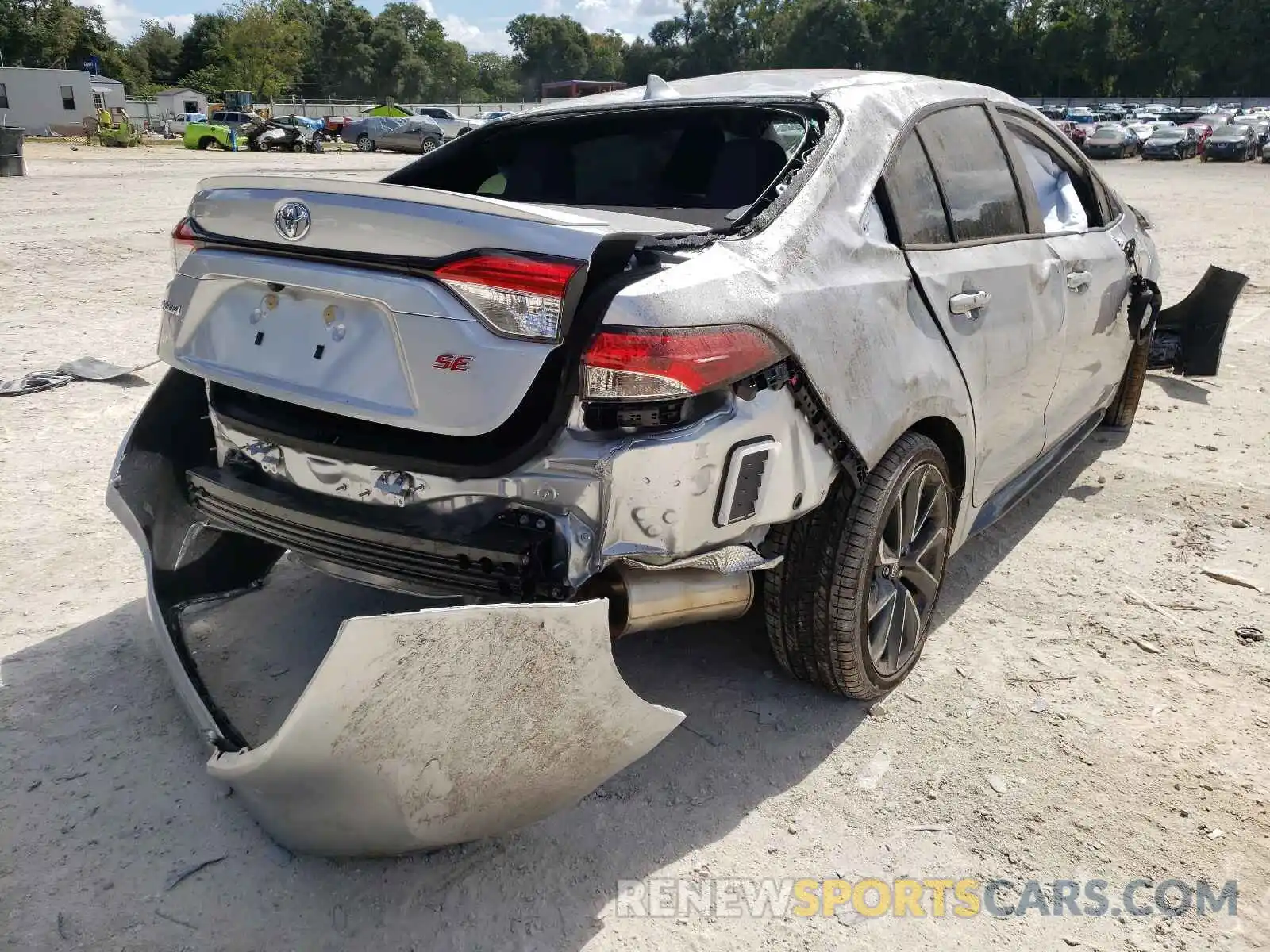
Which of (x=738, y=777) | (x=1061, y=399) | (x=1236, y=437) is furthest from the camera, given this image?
(x=1236, y=437)

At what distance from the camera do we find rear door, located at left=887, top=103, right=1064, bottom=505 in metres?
2.87

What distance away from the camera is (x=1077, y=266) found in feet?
12.3

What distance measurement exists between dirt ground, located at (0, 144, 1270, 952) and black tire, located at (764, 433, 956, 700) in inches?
7.7

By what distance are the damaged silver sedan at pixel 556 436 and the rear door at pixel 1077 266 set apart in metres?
0.56

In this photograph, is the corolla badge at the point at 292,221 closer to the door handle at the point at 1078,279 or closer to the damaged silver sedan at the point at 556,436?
the damaged silver sedan at the point at 556,436

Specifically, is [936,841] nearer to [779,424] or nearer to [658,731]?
[658,731]

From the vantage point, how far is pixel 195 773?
256cm

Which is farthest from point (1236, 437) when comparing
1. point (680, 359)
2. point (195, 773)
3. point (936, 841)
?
point (195, 773)

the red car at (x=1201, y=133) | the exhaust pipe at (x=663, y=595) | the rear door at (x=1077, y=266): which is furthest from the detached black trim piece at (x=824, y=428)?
the red car at (x=1201, y=133)

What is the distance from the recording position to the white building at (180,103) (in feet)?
191

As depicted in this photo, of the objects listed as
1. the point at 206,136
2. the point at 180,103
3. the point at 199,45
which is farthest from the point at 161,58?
the point at 206,136

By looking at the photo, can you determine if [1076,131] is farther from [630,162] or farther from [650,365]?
[650,365]

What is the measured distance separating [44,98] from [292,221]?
55853 millimetres

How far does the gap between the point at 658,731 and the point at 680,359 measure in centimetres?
83
